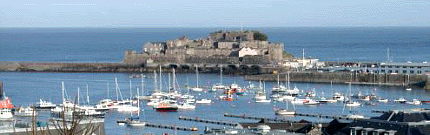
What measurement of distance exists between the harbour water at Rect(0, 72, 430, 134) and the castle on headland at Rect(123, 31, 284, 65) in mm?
5181

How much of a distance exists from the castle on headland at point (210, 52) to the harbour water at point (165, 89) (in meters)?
5.18

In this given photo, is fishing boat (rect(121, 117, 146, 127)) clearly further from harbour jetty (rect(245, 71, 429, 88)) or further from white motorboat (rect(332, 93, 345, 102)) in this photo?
harbour jetty (rect(245, 71, 429, 88))

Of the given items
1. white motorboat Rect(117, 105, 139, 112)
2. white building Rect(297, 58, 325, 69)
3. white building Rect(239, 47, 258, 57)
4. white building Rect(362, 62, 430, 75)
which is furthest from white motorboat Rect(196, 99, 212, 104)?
white building Rect(239, 47, 258, 57)

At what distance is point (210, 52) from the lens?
74.4m

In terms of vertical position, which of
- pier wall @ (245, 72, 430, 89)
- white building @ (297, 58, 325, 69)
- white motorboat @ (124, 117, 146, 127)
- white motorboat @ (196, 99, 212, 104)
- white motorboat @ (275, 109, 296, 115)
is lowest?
white motorboat @ (124, 117, 146, 127)

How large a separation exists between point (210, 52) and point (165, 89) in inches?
781

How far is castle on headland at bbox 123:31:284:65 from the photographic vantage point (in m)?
71.8

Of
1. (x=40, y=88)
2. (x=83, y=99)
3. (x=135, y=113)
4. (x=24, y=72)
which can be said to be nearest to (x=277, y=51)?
(x=24, y=72)

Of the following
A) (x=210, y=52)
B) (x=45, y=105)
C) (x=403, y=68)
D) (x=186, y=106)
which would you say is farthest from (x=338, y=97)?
(x=210, y=52)

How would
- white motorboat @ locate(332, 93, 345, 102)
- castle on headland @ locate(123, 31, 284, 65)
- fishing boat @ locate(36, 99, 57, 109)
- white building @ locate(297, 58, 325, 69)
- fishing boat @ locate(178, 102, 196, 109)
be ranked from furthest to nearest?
castle on headland @ locate(123, 31, 284, 65) → white building @ locate(297, 58, 325, 69) → white motorboat @ locate(332, 93, 345, 102) → fishing boat @ locate(178, 102, 196, 109) → fishing boat @ locate(36, 99, 57, 109)

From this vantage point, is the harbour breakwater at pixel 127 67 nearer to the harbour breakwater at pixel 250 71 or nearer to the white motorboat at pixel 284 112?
the harbour breakwater at pixel 250 71

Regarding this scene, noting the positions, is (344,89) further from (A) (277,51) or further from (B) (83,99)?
(A) (277,51)

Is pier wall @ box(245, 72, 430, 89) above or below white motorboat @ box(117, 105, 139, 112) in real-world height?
above

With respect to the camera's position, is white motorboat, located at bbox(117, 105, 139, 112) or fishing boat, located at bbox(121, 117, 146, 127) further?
white motorboat, located at bbox(117, 105, 139, 112)
